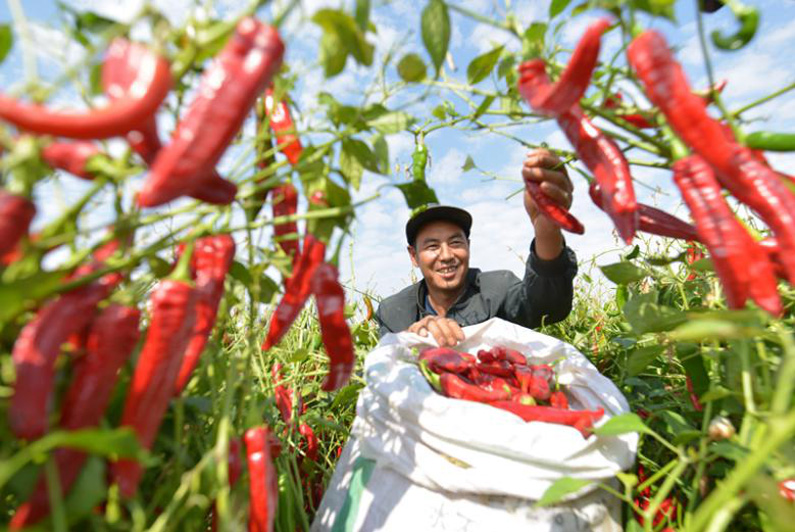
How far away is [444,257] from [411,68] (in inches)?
88.5

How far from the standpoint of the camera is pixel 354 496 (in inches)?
58.1

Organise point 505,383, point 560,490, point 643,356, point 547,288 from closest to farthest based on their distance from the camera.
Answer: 1. point 560,490
2. point 643,356
3. point 505,383
4. point 547,288

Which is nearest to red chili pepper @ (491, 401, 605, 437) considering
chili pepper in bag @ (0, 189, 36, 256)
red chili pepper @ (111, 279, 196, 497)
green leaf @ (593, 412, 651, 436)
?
green leaf @ (593, 412, 651, 436)

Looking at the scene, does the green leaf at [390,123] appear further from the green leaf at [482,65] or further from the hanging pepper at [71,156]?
the hanging pepper at [71,156]

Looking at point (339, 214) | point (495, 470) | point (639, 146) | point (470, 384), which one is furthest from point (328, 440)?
point (639, 146)

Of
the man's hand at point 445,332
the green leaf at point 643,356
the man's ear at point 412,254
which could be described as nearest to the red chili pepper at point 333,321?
the green leaf at point 643,356

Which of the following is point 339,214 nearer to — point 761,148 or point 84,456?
point 84,456

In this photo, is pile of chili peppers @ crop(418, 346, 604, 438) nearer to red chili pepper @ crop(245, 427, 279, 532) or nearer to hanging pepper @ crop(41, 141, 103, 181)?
red chili pepper @ crop(245, 427, 279, 532)

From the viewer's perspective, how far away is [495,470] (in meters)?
1.34

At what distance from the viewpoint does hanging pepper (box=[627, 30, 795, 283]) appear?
2.59ft

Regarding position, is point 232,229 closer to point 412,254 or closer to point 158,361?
point 158,361

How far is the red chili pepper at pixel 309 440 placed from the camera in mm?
1847

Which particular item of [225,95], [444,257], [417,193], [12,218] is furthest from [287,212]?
[444,257]

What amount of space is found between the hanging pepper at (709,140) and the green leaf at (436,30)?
278 mm
